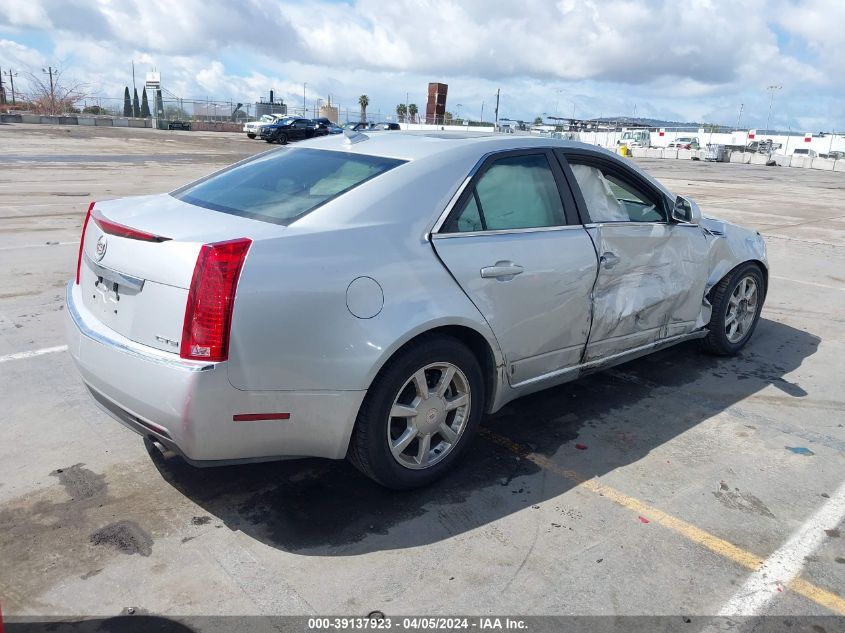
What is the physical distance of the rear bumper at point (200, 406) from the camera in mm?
2654

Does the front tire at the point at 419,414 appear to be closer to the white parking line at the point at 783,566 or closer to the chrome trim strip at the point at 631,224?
the chrome trim strip at the point at 631,224

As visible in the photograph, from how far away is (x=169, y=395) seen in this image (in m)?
2.67

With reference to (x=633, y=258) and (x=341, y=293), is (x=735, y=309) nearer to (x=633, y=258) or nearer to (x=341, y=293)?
(x=633, y=258)

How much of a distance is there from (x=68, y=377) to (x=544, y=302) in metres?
3.17

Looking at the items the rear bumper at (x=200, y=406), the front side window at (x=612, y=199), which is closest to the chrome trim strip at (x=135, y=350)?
the rear bumper at (x=200, y=406)

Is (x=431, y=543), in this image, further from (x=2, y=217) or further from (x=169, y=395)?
(x=2, y=217)

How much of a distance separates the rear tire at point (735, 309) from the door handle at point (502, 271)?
7.94ft

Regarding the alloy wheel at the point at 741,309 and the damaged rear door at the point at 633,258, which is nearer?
the damaged rear door at the point at 633,258

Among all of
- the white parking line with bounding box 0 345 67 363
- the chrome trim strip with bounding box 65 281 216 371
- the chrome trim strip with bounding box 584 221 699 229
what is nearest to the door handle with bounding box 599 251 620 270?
the chrome trim strip with bounding box 584 221 699 229

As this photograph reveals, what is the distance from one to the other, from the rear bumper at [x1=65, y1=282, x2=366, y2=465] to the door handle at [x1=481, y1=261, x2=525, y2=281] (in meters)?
0.91

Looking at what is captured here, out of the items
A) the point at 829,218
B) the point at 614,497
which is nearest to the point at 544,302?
the point at 614,497

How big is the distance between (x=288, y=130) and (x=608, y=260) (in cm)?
4060

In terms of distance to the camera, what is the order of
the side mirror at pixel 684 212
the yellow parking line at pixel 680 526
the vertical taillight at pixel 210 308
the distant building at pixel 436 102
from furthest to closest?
the distant building at pixel 436 102 < the side mirror at pixel 684 212 < the yellow parking line at pixel 680 526 < the vertical taillight at pixel 210 308

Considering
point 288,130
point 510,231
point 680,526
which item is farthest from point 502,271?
point 288,130
